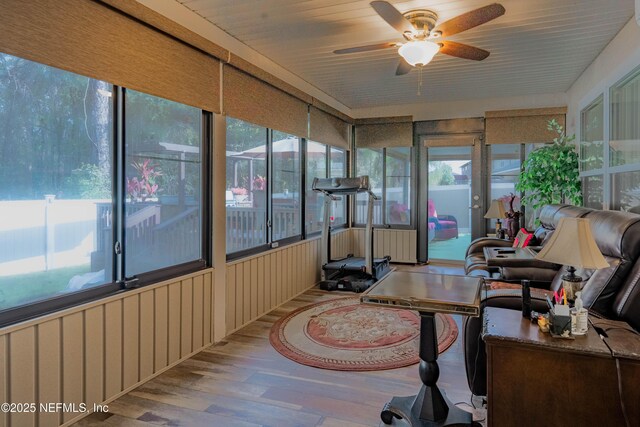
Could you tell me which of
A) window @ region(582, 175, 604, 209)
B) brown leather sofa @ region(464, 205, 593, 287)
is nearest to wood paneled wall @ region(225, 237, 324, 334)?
brown leather sofa @ region(464, 205, 593, 287)

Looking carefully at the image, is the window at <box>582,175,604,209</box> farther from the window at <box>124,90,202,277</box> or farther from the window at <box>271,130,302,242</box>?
the window at <box>124,90,202,277</box>

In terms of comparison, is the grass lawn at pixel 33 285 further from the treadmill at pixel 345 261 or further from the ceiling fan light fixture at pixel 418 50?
the treadmill at pixel 345 261

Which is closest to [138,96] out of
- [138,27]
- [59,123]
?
[138,27]

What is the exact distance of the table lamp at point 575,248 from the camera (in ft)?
5.72

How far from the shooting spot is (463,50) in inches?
120

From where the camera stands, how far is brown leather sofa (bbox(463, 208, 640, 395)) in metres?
2.04

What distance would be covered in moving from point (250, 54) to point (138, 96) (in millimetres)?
1447

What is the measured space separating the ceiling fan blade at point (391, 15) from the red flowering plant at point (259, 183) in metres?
1.99

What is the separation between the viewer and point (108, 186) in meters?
2.46

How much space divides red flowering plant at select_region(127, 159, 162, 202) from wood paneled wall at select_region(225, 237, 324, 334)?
1025 millimetres

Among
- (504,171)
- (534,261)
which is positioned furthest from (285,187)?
(504,171)

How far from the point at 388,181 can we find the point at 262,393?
4.90 metres

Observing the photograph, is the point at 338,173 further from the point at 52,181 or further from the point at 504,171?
the point at 52,181

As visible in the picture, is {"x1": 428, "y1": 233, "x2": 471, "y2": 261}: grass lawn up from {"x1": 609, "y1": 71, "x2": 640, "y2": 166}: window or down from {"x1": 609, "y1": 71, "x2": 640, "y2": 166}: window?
down
